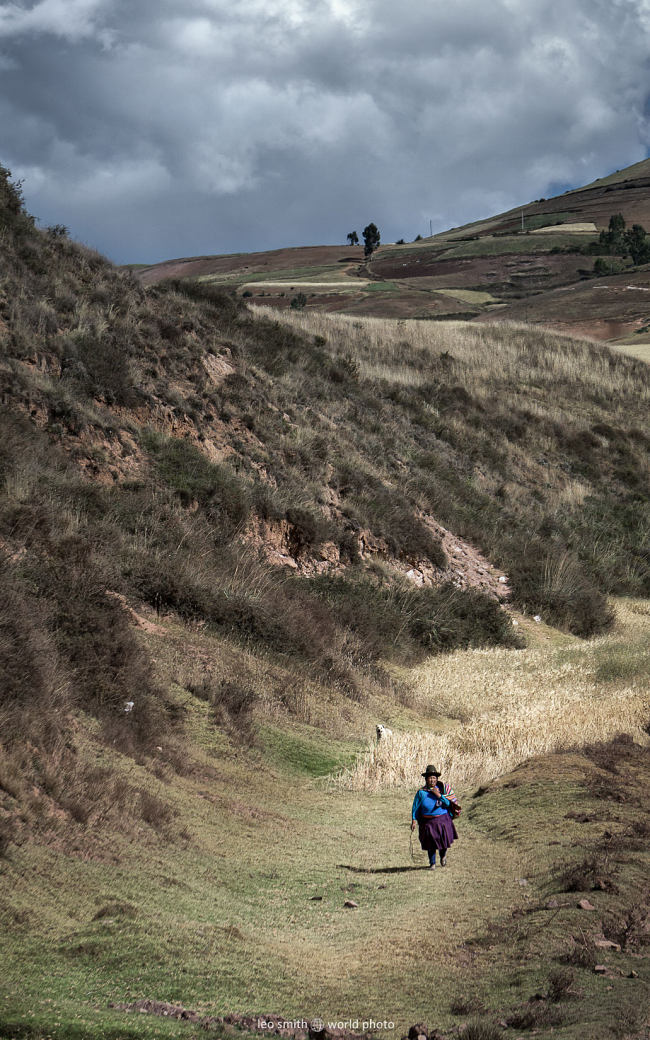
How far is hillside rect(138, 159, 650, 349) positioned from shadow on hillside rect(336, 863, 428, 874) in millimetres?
47326

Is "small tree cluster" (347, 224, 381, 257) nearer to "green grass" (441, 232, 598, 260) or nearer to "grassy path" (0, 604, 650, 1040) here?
"green grass" (441, 232, 598, 260)

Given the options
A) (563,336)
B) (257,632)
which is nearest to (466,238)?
(563,336)

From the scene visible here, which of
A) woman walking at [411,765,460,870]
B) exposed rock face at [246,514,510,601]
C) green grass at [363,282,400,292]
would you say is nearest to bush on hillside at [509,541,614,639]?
exposed rock face at [246,514,510,601]

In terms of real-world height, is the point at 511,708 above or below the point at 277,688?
below

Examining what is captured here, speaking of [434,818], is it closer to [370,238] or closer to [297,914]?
[297,914]

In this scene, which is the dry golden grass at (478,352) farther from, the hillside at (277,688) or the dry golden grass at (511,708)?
the dry golden grass at (511,708)

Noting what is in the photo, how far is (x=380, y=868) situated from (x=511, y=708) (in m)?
6.31

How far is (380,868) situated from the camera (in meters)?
7.48

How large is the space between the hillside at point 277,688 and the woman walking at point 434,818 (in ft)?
0.93

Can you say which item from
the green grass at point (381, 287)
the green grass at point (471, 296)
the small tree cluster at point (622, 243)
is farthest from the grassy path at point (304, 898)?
the small tree cluster at point (622, 243)

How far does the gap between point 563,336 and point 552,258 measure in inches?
2697

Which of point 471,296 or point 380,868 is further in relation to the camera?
point 471,296

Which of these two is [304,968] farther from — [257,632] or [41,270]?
[41,270]

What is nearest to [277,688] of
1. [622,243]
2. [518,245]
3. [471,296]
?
[471,296]
